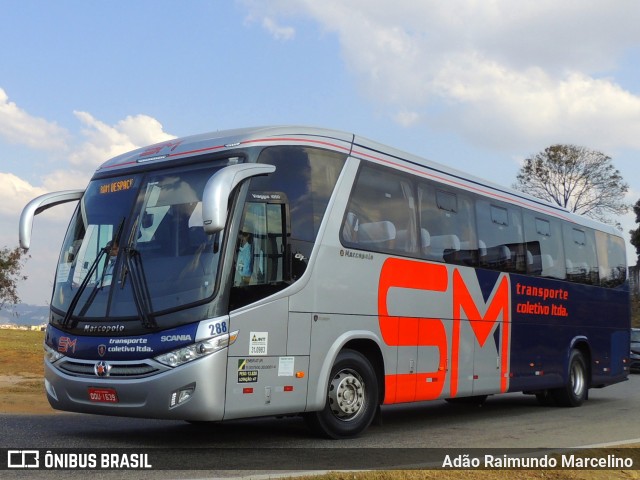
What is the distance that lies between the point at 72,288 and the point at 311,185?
2944 mm

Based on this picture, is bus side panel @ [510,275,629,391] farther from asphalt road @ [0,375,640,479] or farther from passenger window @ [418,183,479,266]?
passenger window @ [418,183,479,266]

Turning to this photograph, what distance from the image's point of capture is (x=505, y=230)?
559 inches

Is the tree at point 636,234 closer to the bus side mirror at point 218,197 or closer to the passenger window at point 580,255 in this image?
the passenger window at point 580,255

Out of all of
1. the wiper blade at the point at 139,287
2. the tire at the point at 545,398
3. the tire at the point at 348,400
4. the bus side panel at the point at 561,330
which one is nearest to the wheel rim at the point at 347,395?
the tire at the point at 348,400

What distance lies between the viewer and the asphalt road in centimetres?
843

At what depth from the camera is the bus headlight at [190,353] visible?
8281 millimetres

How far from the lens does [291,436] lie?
1027 centimetres

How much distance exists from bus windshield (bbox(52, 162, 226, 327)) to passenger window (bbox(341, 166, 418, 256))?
2037 mm

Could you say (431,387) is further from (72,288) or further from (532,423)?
(72,288)

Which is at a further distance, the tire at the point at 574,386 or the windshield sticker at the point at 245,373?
the tire at the point at 574,386

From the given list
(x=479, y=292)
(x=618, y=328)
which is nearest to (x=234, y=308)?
(x=479, y=292)

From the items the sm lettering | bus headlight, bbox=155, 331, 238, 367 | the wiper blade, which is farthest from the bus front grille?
the sm lettering

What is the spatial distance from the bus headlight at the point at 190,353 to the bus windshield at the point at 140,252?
1.42 ft

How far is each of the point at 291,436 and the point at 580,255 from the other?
29.6 feet
